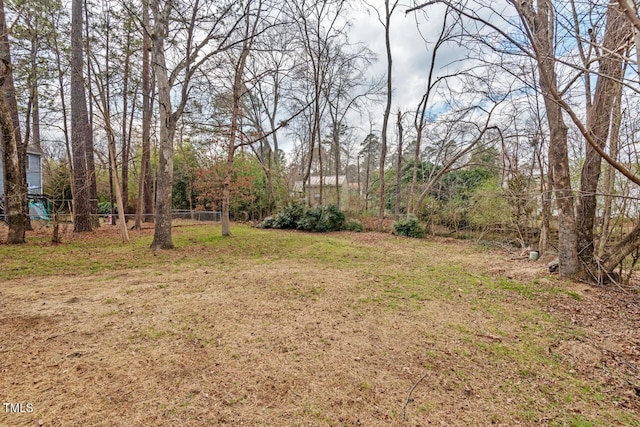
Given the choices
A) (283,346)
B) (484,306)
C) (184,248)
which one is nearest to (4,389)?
(283,346)

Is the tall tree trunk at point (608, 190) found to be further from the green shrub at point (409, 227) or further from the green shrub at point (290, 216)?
the green shrub at point (290, 216)

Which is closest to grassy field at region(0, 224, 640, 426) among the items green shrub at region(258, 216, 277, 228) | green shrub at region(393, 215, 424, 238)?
green shrub at region(393, 215, 424, 238)

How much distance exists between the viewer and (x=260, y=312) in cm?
292

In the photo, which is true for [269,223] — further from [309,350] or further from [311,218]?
[309,350]

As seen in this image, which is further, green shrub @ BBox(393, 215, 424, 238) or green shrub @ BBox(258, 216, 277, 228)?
green shrub @ BBox(258, 216, 277, 228)

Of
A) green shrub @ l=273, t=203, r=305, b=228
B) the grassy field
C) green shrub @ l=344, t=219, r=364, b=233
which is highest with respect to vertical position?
green shrub @ l=273, t=203, r=305, b=228

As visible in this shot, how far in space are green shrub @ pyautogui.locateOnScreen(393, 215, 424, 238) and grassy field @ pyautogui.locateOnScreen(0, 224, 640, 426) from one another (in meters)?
6.19

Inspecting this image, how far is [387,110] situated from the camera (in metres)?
11.5

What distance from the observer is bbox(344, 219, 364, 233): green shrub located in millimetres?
11867

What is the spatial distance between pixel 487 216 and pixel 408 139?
17.8 ft

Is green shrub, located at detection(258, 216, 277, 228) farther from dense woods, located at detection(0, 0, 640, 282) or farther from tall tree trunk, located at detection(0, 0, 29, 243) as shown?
tall tree trunk, located at detection(0, 0, 29, 243)

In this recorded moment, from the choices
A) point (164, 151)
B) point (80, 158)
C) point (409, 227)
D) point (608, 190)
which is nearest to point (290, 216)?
point (409, 227)

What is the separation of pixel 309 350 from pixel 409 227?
9174mm

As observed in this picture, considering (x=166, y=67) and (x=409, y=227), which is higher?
(x=166, y=67)
